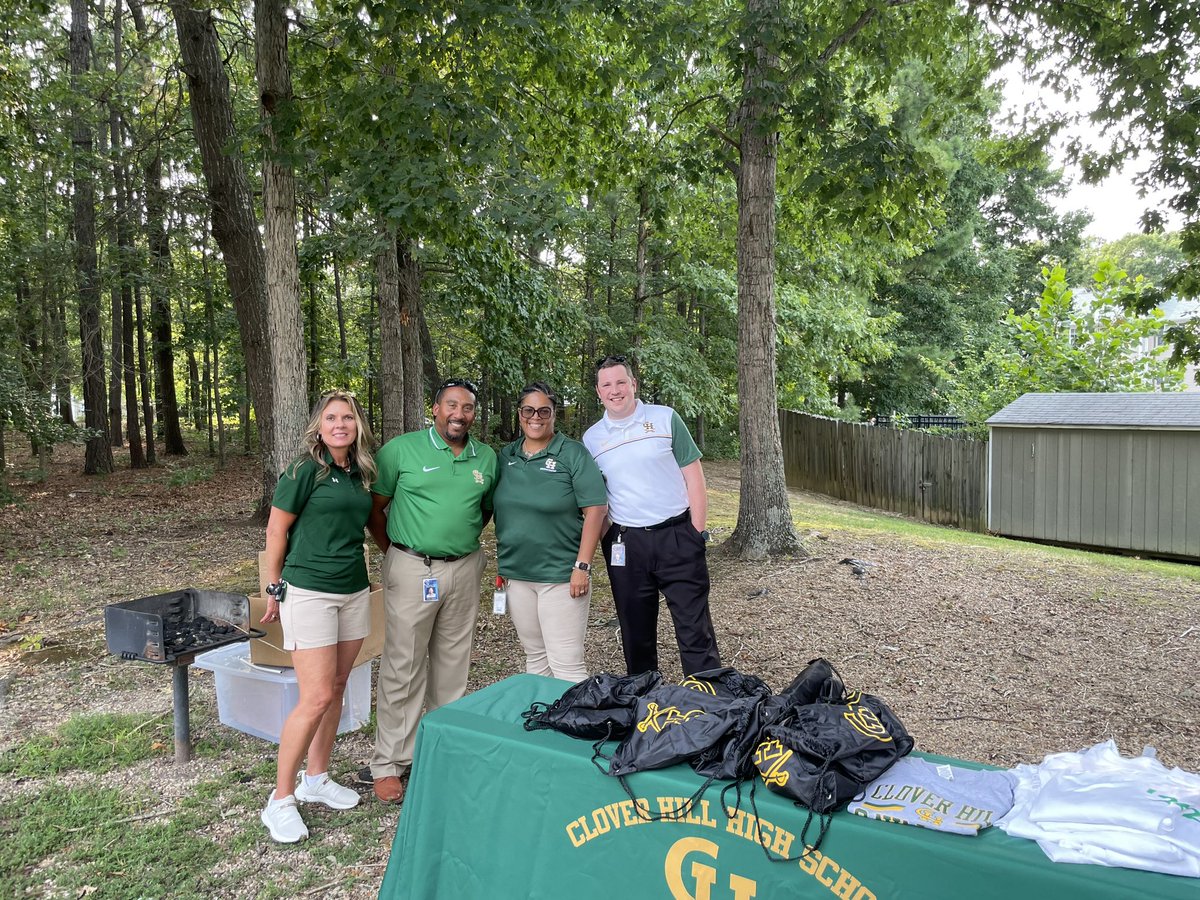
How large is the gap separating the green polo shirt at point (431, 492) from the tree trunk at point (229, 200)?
4.72 metres

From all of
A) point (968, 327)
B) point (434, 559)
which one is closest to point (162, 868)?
point (434, 559)

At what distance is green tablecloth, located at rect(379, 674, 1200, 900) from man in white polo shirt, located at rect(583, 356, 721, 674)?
0.99m

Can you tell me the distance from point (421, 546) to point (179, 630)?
1.42m

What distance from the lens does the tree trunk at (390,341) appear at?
9.04m

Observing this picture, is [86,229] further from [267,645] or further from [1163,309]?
[1163,309]

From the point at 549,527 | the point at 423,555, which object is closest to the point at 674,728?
the point at 549,527

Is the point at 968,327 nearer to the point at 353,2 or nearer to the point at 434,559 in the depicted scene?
the point at 353,2

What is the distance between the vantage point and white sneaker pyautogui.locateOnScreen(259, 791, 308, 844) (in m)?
3.08

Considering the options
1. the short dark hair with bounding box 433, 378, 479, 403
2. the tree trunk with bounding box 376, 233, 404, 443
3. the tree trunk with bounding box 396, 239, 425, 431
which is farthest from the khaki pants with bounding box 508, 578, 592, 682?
the tree trunk with bounding box 396, 239, 425, 431

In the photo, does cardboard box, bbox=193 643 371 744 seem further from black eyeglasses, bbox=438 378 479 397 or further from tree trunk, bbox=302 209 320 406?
tree trunk, bbox=302 209 320 406

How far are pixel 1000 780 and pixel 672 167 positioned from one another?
7.91 metres

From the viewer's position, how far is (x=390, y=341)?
934 centimetres

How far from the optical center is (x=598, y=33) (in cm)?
849

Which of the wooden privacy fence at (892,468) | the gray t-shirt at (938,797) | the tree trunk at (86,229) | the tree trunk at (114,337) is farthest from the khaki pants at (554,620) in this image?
the tree trunk at (86,229)
